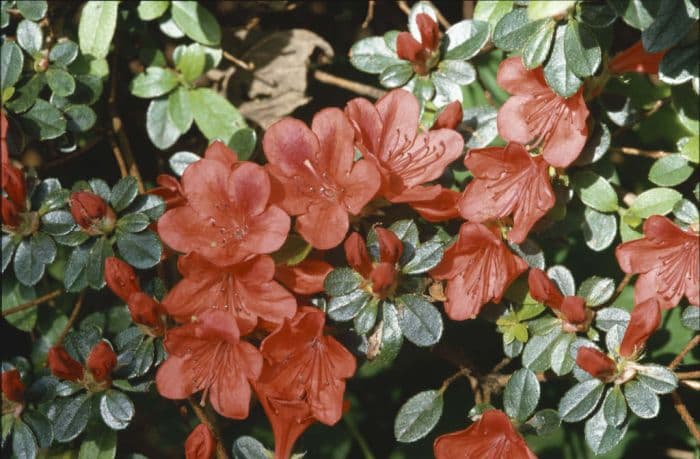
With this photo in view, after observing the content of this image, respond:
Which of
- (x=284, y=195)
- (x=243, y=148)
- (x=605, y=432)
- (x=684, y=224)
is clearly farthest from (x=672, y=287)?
(x=243, y=148)

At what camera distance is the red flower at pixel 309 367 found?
5.00 feet

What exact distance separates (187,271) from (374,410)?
0.78 m

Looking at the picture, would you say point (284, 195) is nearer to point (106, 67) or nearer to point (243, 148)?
point (243, 148)

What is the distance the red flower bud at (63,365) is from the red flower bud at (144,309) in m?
0.15

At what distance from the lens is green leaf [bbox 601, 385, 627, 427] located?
4.95ft

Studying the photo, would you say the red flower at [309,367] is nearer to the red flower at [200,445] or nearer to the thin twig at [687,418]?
the red flower at [200,445]

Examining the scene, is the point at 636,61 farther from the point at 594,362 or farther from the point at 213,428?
the point at 213,428

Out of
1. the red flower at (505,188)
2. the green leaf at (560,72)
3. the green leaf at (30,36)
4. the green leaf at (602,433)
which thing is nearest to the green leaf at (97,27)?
the green leaf at (30,36)

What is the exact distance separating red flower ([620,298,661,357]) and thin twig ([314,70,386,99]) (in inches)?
33.2

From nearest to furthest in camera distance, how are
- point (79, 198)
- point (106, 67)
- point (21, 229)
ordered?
point (79, 198)
point (21, 229)
point (106, 67)

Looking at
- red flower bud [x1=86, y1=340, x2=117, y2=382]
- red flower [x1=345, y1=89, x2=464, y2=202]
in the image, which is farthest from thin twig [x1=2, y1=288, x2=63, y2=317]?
red flower [x1=345, y1=89, x2=464, y2=202]

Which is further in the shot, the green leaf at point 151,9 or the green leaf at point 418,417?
the green leaf at point 151,9

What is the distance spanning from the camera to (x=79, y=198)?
161 cm

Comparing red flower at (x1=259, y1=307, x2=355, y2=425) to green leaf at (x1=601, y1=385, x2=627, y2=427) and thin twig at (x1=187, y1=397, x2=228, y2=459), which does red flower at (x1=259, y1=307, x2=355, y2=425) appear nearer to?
thin twig at (x1=187, y1=397, x2=228, y2=459)
